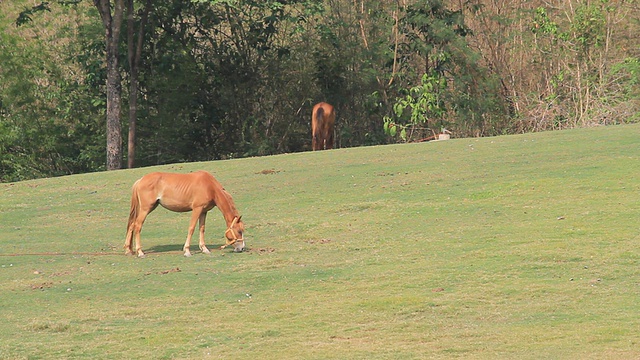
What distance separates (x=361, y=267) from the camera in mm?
11297

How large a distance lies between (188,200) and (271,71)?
2042cm

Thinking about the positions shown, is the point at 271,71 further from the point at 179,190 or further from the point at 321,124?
the point at 179,190

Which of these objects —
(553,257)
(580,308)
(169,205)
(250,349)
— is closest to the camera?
(250,349)

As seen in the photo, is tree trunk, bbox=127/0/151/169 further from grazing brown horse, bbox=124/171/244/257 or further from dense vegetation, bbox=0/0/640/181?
grazing brown horse, bbox=124/171/244/257

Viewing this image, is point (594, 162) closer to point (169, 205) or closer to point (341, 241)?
point (341, 241)

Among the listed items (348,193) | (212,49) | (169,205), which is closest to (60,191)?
(348,193)

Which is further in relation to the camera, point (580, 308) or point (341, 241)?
point (341, 241)

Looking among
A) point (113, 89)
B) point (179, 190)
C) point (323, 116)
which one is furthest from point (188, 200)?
point (113, 89)

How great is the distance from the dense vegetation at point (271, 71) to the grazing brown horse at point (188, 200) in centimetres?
1681

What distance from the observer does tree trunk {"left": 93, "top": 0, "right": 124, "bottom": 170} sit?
27078 millimetres

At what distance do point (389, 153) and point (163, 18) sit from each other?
43.6 ft

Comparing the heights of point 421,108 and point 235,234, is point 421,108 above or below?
above

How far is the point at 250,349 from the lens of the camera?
329 inches

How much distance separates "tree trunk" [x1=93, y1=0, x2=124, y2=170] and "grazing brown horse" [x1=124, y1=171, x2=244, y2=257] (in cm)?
1477
